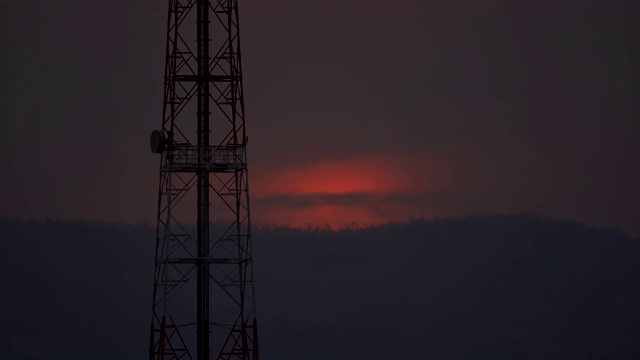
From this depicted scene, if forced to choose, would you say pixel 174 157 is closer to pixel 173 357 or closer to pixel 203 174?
pixel 203 174

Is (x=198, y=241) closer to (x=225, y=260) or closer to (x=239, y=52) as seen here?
(x=225, y=260)

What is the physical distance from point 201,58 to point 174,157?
5778mm

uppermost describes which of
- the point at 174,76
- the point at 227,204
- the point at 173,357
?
the point at 174,76

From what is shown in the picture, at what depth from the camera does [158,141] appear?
11031 cm

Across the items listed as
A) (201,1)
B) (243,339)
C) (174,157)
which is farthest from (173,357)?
(201,1)

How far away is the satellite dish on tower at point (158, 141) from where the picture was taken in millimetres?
110312

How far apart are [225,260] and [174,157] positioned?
6538mm

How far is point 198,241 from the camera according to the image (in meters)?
111

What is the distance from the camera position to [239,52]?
11056cm

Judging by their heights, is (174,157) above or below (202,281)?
above

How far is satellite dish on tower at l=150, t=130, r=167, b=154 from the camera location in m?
110

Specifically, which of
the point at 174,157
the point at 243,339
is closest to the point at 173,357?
the point at 243,339

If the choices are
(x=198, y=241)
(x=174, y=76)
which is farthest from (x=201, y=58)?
(x=198, y=241)

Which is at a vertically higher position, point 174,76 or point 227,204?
point 174,76
